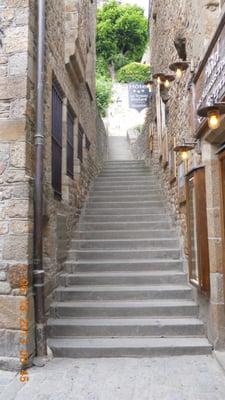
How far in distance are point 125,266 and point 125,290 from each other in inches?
25.6

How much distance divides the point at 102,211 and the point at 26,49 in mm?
4147

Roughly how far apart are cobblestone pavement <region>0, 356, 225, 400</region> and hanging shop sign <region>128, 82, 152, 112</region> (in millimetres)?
9860

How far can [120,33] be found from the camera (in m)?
26.8

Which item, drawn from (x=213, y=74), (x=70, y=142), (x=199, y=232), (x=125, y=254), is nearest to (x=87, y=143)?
→ (x=70, y=142)

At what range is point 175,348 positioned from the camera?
3.99 meters

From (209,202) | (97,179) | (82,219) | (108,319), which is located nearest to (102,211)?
(82,219)

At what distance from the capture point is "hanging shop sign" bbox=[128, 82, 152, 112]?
12383mm

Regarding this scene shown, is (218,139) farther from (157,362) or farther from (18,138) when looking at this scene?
(157,362)

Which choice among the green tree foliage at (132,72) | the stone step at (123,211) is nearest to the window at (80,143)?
the stone step at (123,211)

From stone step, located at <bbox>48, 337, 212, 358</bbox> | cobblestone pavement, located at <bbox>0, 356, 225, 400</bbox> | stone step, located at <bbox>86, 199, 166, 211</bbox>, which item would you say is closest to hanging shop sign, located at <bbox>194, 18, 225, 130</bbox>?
stone step, located at <bbox>48, 337, 212, 358</bbox>

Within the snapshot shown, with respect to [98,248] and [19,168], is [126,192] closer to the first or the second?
[98,248]

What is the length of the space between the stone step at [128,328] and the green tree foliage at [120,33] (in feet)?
81.4

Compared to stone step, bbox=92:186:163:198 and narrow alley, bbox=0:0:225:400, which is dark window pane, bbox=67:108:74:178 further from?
stone step, bbox=92:186:163:198

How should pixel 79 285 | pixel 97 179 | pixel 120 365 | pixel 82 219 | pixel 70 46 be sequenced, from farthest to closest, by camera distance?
pixel 97 179 < pixel 82 219 < pixel 70 46 < pixel 79 285 < pixel 120 365
